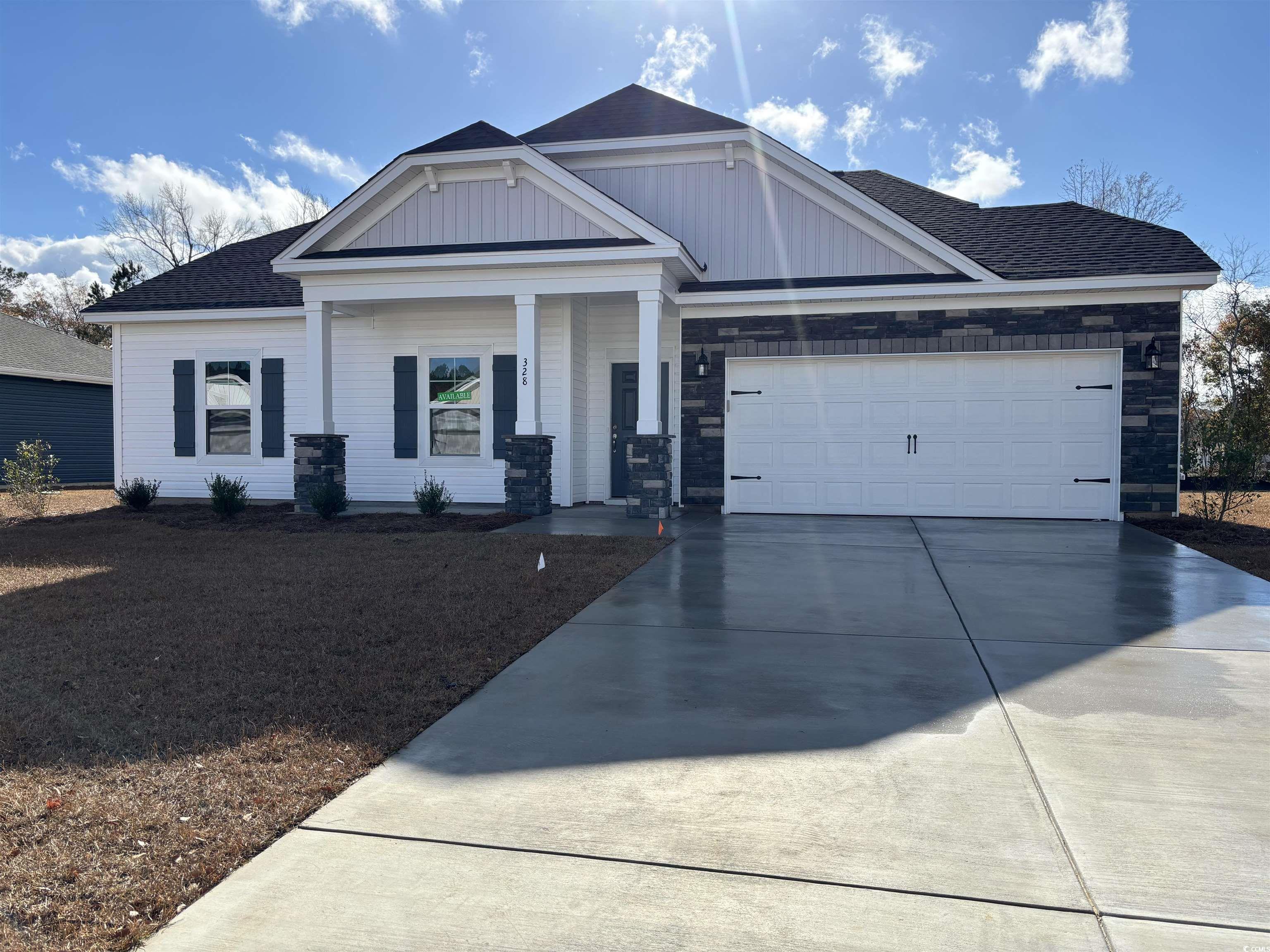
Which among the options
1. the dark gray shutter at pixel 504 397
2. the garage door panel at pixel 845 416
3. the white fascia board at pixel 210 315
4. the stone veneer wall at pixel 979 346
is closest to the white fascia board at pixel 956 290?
the stone veneer wall at pixel 979 346

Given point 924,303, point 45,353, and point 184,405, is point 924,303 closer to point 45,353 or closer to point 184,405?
point 184,405

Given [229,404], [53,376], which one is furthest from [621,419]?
[53,376]

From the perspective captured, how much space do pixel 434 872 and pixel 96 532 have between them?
10606mm

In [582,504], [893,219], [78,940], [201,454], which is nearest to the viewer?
[78,940]

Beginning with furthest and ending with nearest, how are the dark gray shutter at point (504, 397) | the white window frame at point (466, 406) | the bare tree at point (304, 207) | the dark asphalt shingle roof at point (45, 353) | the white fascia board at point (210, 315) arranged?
the bare tree at point (304, 207), the dark asphalt shingle roof at point (45, 353), the white fascia board at point (210, 315), the white window frame at point (466, 406), the dark gray shutter at point (504, 397)

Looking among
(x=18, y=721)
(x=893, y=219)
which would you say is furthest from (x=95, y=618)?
(x=893, y=219)

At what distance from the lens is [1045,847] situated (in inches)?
109

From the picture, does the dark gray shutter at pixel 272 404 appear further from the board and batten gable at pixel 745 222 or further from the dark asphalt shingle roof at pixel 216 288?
the board and batten gable at pixel 745 222

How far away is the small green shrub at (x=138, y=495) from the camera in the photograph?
44.2 feet

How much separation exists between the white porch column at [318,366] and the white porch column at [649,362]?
486 centimetres

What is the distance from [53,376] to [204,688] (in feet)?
73.2

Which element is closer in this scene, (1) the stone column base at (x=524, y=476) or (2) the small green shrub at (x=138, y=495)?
(1) the stone column base at (x=524, y=476)

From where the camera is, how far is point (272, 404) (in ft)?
48.7

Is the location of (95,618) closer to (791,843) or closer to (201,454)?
(791,843)
